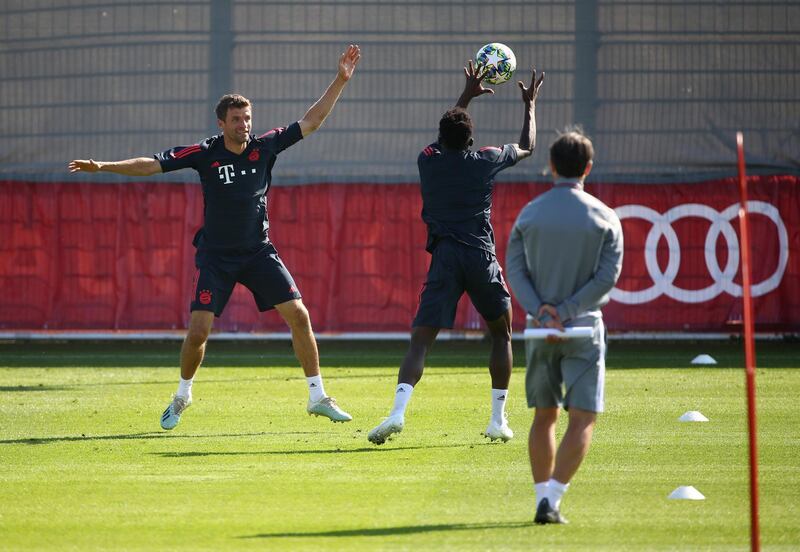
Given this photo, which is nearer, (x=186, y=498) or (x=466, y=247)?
(x=186, y=498)

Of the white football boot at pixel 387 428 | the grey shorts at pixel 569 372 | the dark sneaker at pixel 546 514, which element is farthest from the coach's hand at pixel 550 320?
the white football boot at pixel 387 428

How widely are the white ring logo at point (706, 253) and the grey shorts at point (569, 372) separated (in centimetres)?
1272

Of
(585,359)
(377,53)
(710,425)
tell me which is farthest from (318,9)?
(585,359)

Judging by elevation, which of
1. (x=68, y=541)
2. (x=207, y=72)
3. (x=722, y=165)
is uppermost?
(x=207, y=72)

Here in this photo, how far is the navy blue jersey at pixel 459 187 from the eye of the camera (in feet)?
33.0

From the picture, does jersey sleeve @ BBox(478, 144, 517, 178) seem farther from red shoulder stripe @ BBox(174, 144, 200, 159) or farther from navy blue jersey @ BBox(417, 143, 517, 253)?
red shoulder stripe @ BBox(174, 144, 200, 159)

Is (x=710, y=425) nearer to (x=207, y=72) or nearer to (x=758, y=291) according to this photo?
(x=758, y=291)

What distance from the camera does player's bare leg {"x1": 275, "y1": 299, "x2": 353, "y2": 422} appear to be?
36.7ft

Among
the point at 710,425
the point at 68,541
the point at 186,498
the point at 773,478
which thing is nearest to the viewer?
the point at 68,541

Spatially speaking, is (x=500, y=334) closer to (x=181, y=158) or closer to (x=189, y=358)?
(x=189, y=358)

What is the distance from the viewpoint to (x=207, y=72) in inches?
806

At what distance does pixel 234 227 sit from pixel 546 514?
4.69 m

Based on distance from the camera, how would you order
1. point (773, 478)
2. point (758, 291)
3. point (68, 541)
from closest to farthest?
point (68, 541)
point (773, 478)
point (758, 291)

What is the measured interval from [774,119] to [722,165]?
993mm
